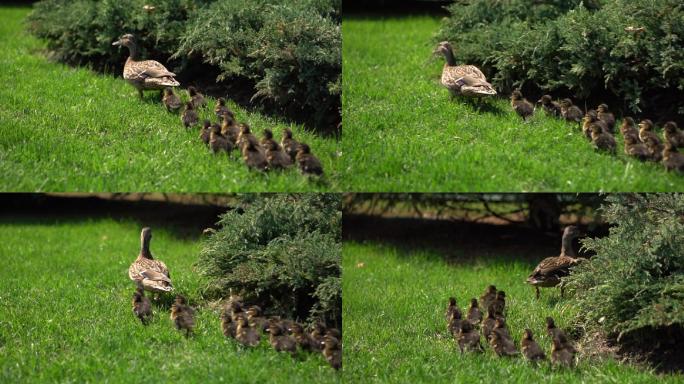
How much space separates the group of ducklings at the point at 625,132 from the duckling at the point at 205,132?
3255 mm

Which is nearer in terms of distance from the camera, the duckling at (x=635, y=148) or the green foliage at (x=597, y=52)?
the duckling at (x=635, y=148)

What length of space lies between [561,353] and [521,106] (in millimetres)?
2732

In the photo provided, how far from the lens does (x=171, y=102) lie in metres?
8.32

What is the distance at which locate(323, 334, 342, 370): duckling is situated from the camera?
6.93m

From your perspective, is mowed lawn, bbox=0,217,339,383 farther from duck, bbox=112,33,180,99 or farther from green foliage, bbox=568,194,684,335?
green foliage, bbox=568,194,684,335

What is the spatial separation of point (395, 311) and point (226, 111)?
277 centimetres

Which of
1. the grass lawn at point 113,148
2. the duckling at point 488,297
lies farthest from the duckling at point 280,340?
the duckling at point 488,297

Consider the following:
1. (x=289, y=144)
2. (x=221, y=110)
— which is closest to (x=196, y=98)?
(x=221, y=110)

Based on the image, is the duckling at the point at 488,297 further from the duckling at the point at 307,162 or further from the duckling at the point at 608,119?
the duckling at the point at 307,162

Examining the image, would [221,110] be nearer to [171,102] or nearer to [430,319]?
[171,102]

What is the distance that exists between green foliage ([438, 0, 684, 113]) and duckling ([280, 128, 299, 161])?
284 cm

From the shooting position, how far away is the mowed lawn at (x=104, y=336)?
6.51 meters

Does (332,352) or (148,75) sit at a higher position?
(148,75)

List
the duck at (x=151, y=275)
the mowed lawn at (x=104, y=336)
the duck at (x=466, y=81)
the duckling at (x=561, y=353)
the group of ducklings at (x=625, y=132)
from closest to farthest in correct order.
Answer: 1. the mowed lawn at (x=104, y=336)
2. the duckling at (x=561, y=353)
3. the group of ducklings at (x=625, y=132)
4. the duck at (x=151, y=275)
5. the duck at (x=466, y=81)
